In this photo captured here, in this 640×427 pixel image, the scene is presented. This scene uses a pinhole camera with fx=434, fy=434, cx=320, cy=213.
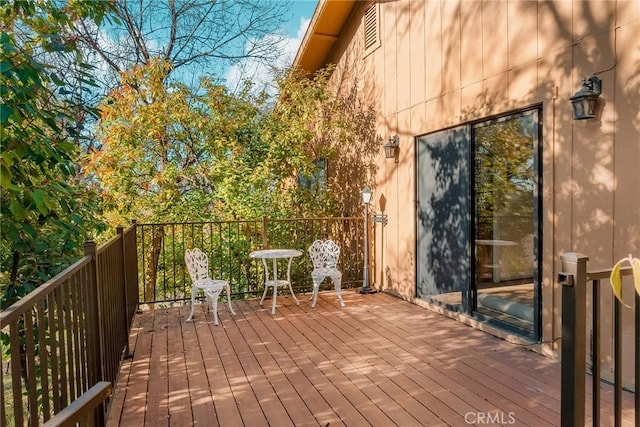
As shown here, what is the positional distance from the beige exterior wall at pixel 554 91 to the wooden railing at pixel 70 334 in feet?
11.0

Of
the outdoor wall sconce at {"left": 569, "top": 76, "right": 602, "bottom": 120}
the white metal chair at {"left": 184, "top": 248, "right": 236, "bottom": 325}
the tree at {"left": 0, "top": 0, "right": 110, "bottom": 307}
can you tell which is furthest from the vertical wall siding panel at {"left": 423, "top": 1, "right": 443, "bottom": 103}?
the tree at {"left": 0, "top": 0, "right": 110, "bottom": 307}

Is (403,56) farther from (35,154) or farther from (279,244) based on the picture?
(35,154)

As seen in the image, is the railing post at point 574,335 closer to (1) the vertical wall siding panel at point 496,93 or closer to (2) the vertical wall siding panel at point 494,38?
(1) the vertical wall siding panel at point 496,93

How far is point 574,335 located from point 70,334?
217 centimetres

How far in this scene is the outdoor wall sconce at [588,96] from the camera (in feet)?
10.3

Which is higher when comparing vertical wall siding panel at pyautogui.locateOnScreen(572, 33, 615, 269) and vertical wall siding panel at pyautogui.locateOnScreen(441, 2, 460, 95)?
vertical wall siding panel at pyautogui.locateOnScreen(441, 2, 460, 95)

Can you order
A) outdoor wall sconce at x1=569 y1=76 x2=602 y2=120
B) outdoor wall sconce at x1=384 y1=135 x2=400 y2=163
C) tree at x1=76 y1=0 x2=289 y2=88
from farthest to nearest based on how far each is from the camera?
tree at x1=76 y1=0 x2=289 y2=88 < outdoor wall sconce at x1=384 y1=135 x2=400 y2=163 < outdoor wall sconce at x1=569 y1=76 x2=602 y2=120

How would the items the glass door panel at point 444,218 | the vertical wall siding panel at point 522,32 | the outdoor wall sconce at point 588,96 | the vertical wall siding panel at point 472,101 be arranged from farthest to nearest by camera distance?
the glass door panel at point 444,218
the vertical wall siding panel at point 472,101
the vertical wall siding panel at point 522,32
the outdoor wall sconce at point 588,96

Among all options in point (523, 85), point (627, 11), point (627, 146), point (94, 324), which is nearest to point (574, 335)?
point (627, 146)

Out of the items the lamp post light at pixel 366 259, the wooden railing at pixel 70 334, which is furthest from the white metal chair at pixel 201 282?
the lamp post light at pixel 366 259

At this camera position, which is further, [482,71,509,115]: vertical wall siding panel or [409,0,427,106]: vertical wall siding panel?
[409,0,427,106]: vertical wall siding panel

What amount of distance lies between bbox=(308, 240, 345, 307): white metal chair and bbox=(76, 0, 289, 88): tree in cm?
593

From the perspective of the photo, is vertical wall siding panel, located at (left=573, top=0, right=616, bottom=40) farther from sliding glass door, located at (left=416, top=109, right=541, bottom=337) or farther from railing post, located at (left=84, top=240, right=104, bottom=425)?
railing post, located at (left=84, top=240, right=104, bottom=425)

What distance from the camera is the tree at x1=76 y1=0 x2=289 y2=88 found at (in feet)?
32.9
